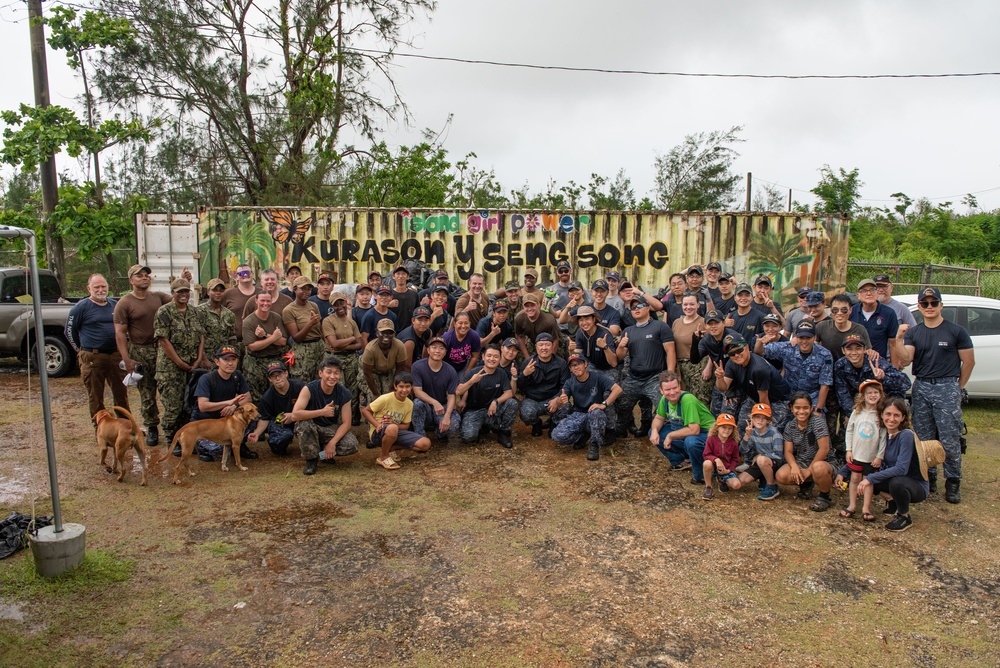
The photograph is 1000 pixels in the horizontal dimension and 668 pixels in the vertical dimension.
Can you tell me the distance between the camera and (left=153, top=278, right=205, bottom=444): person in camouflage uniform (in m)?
7.14

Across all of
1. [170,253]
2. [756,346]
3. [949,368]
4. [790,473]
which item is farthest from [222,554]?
[170,253]

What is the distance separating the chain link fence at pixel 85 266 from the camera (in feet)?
57.5

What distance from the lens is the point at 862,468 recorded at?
226 inches

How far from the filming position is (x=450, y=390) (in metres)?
7.61

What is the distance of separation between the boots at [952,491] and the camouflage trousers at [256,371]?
6.51 metres

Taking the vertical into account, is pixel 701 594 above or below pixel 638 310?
below


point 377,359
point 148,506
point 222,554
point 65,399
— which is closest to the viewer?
point 222,554

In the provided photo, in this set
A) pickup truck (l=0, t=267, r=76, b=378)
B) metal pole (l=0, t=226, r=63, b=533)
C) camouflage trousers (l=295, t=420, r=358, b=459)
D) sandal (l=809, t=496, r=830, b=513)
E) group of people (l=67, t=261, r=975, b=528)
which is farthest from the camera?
pickup truck (l=0, t=267, r=76, b=378)

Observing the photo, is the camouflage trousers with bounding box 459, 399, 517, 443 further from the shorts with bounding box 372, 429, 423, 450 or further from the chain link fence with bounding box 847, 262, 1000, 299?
the chain link fence with bounding box 847, 262, 1000, 299

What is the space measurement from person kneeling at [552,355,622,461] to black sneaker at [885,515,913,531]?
106 inches

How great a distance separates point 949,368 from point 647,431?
3.02m

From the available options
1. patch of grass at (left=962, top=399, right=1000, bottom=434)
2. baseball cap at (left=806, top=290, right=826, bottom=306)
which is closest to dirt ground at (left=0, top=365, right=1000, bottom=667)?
patch of grass at (left=962, top=399, right=1000, bottom=434)

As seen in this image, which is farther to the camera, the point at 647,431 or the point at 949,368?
the point at 647,431

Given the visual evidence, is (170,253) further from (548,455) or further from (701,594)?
(701,594)
